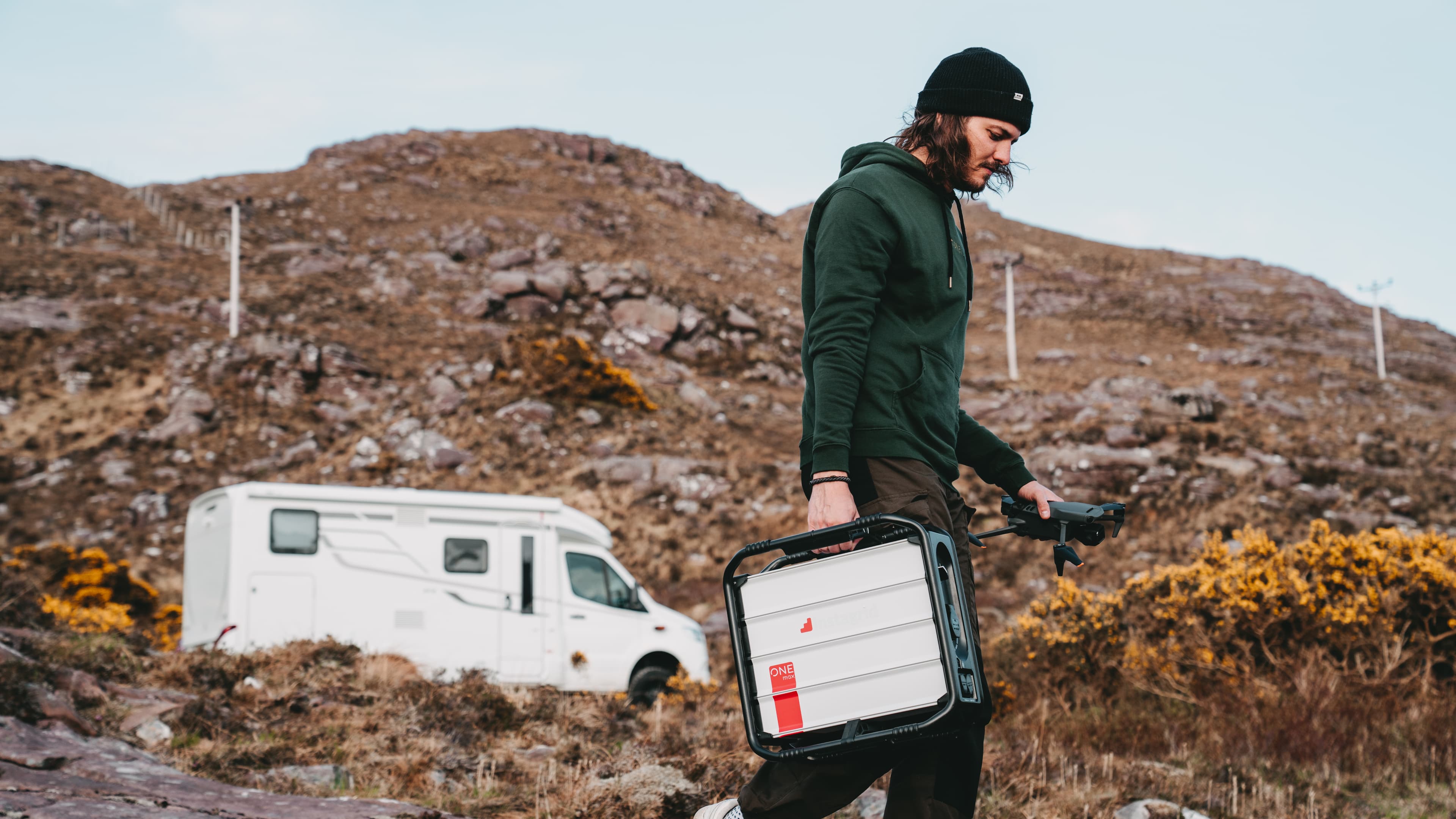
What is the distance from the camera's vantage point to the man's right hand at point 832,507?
80.5 inches

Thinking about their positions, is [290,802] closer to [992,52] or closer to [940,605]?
[940,605]

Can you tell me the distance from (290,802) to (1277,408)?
3145cm

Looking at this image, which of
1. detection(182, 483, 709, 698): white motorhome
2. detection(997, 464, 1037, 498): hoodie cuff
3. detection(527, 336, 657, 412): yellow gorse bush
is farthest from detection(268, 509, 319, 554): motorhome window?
detection(527, 336, 657, 412): yellow gorse bush

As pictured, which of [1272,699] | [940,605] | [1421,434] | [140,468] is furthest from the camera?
[1421,434]

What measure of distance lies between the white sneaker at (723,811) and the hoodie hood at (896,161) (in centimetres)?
149

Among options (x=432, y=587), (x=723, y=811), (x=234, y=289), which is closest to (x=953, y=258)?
(x=723, y=811)

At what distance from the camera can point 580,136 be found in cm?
7488

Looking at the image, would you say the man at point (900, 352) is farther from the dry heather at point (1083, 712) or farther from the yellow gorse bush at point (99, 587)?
the yellow gorse bush at point (99, 587)

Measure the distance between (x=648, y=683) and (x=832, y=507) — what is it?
9.50m

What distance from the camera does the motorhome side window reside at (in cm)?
1129

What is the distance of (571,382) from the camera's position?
25.5 metres

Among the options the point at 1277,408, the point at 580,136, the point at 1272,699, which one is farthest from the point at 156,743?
the point at 580,136

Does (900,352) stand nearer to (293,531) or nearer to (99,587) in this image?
(293,531)

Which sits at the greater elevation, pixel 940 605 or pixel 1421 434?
pixel 1421 434
